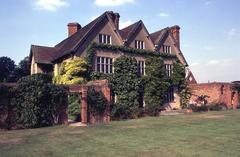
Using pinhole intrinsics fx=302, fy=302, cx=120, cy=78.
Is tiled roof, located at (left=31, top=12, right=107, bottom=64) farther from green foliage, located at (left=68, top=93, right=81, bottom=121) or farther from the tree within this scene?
the tree

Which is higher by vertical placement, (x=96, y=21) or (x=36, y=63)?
(x=96, y=21)

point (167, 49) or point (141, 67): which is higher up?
point (167, 49)

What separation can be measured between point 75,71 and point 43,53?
997 centimetres

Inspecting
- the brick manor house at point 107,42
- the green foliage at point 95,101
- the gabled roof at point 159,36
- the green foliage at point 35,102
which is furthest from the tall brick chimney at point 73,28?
the green foliage at point 35,102

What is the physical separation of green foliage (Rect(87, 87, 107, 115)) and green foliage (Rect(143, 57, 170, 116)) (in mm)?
12910

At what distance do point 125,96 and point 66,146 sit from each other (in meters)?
21.4

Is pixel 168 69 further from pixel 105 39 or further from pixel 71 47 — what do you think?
pixel 71 47

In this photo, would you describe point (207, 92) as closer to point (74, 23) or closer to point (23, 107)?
point (74, 23)

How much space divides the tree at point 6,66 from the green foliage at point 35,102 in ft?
152

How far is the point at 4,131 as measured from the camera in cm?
2119

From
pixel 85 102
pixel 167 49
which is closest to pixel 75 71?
pixel 85 102

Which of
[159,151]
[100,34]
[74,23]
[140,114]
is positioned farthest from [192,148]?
[74,23]

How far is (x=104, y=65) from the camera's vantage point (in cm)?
3569

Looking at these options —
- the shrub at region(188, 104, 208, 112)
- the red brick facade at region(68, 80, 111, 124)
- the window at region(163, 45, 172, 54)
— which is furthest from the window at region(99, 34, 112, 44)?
the shrub at region(188, 104, 208, 112)
